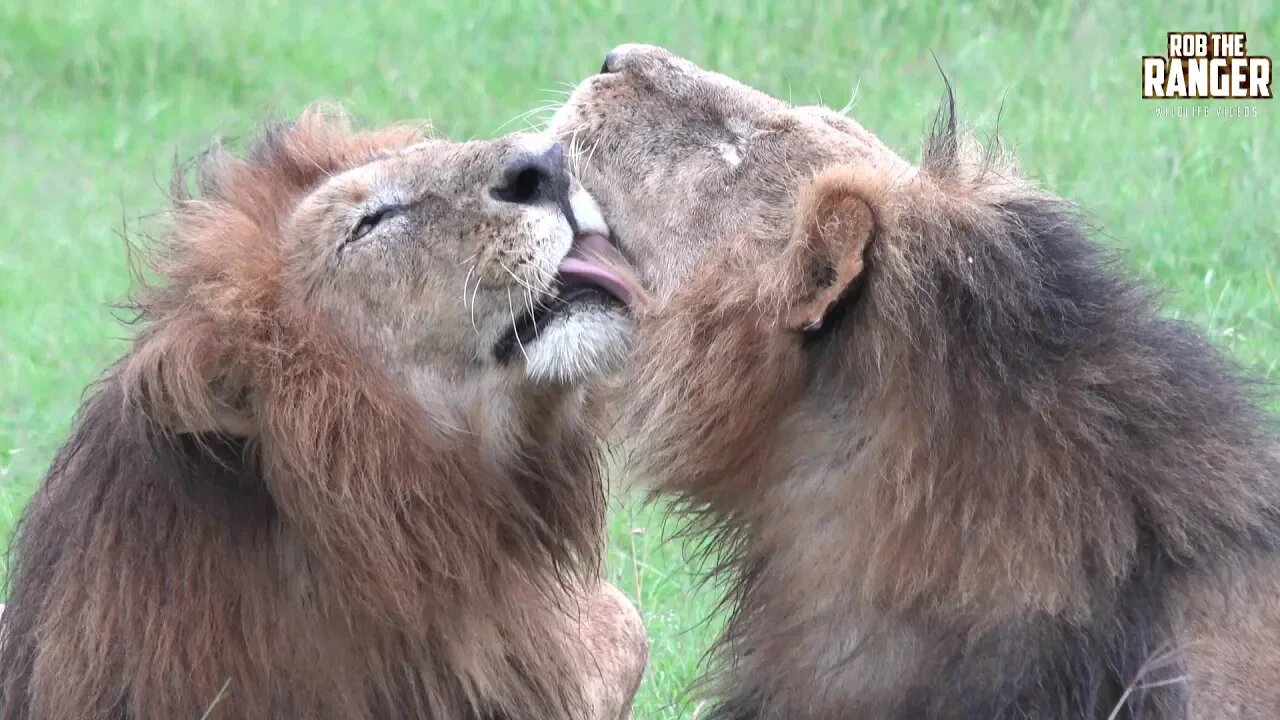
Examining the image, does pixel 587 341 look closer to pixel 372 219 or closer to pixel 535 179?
pixel 535 179

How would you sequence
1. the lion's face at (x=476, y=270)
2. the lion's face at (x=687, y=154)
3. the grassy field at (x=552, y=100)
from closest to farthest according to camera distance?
the lion's face at (x=687, y=154) < the lion's face at (x=476, y=270) < the grassy field at (x=552, y=100)

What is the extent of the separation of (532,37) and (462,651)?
853 cm

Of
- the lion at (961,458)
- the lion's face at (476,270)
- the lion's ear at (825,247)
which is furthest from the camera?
the lion's face at (476,270)

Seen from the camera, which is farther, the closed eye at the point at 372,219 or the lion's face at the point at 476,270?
the closed eye at the point at 372,219

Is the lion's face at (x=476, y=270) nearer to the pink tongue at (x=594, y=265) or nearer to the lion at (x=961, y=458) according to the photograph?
the pink tongue at (x=594, y=265)

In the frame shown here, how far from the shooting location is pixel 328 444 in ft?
10.7

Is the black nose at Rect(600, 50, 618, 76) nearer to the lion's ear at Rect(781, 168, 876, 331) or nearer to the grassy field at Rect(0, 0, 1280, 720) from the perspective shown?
the lion's ear at Rect(781, 168, 876, 331)

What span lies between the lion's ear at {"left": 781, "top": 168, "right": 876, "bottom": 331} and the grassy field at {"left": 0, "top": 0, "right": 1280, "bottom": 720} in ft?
7.81

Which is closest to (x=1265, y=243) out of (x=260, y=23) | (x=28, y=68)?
(x=260, y=23)

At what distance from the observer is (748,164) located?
3.25m

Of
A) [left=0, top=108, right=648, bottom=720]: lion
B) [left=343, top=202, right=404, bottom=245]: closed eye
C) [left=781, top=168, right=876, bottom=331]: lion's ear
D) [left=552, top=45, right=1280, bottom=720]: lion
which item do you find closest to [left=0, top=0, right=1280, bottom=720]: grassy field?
[left=0, top=108, right=648, bottom=720]: lion
